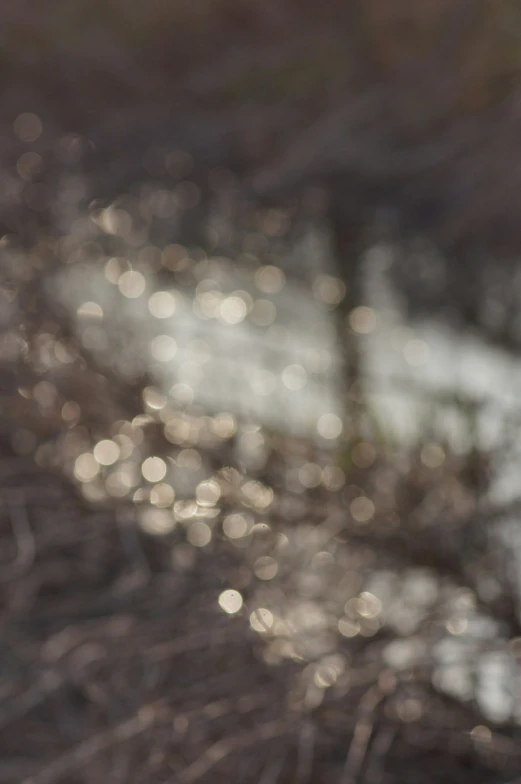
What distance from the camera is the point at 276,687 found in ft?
2.18

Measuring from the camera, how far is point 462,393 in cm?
92

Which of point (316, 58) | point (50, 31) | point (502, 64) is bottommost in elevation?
point (50, 31)

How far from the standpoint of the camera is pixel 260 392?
0.99 m

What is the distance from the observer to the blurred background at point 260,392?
674mm

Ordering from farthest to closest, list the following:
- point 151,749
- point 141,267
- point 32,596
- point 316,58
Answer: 1. point 141,267
2. point 316,58
3. point 32,596
4. point 151,749

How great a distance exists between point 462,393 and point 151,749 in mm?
489

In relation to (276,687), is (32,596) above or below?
below

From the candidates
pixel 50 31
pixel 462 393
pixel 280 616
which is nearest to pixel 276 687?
pixel 280 616

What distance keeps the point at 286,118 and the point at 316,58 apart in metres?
0.08

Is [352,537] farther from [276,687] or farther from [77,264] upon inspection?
[77,264]

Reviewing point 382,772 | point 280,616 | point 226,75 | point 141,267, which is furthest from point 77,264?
point 382,772

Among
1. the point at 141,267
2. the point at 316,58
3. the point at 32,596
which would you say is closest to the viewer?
the point at 32,596

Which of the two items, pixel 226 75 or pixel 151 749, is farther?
pixel 226 75

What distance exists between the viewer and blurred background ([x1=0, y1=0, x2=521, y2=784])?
0.67 meters
